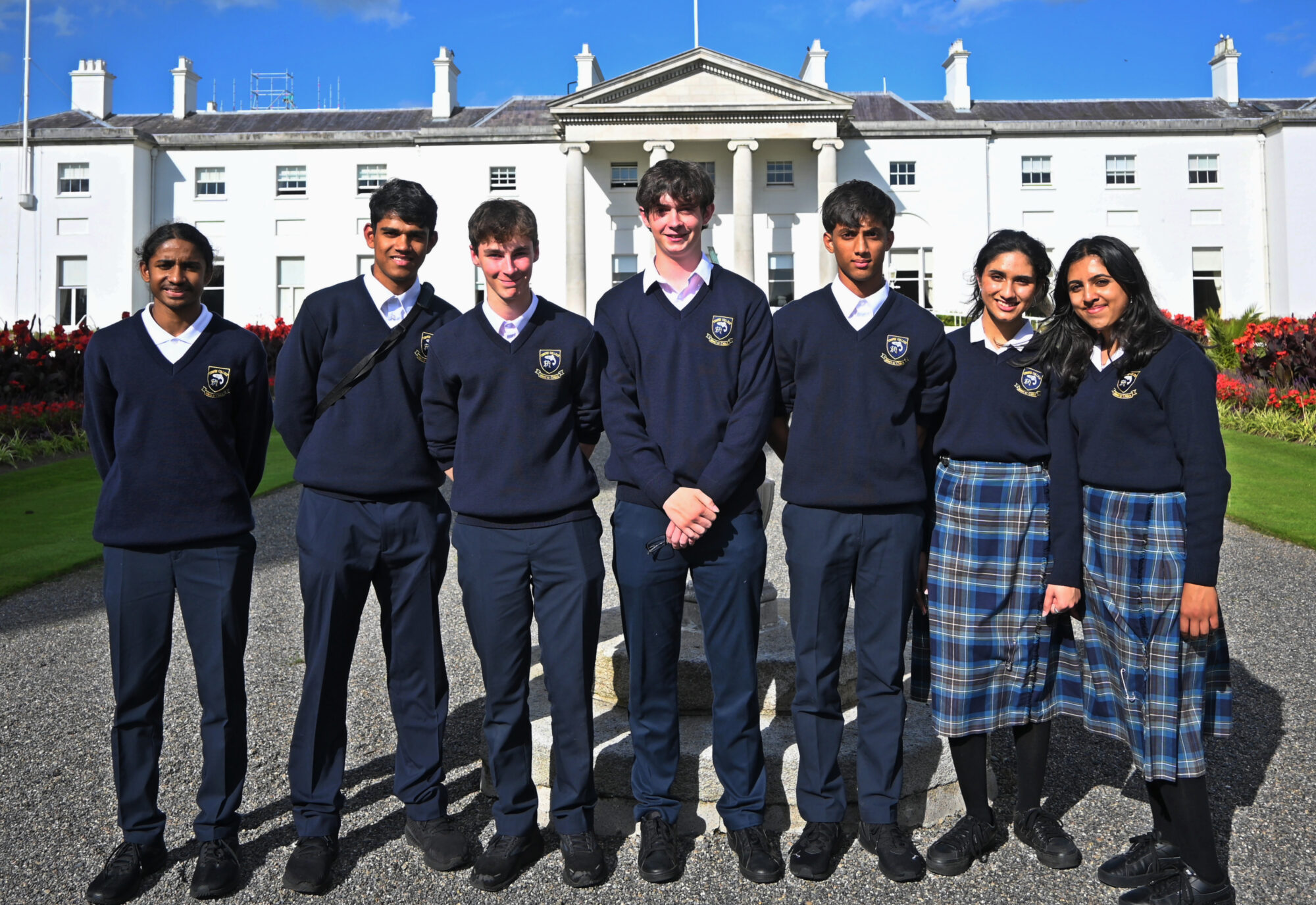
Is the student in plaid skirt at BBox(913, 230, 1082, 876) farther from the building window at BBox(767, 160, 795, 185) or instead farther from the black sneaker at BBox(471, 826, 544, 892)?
the building window at BBox(767, 160, 795, 185)

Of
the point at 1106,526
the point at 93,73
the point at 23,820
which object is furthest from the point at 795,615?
the point at 93,73

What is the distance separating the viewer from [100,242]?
120 feet

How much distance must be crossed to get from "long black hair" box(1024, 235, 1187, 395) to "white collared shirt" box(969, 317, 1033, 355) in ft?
0.13

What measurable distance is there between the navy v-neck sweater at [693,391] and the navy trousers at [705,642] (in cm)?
13

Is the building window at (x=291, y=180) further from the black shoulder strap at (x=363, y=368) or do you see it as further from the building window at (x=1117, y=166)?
the black shoulder strap at (x=363, y=368)

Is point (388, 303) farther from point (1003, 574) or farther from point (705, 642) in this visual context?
point (1003, 574)

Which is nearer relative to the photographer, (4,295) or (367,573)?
(367,573)

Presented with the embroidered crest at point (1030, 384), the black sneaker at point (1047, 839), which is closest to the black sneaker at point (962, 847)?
the black sneaker at point (1047, 839)

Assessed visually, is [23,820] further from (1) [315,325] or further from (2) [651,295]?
(2) [651,295]

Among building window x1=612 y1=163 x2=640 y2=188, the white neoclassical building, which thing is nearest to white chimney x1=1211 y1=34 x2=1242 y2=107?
the white neoclassical building

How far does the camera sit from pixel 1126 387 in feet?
11.2

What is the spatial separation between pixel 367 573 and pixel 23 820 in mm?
1906

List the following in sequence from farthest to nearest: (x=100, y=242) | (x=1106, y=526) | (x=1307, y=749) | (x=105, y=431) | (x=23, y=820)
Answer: (x=100, y=242), (x=1307, y=749), (x=23, y=820), (x=105, y=431), (x=1106, y=526)

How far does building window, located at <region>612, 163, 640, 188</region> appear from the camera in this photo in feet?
117
